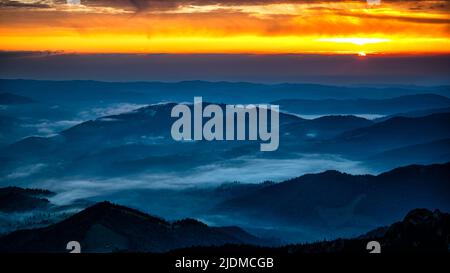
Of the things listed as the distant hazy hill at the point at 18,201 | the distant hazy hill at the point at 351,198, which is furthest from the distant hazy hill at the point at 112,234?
the distant hazy hill at the point at 351,198

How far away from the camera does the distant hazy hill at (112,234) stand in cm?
9688

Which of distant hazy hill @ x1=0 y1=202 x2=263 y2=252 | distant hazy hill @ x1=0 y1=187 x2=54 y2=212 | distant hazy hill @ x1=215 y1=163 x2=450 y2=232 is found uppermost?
distant hazy hill @ x1=0 y1=202 x2=263 y2=252

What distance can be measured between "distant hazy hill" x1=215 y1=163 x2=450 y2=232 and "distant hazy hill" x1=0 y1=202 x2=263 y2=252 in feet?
236

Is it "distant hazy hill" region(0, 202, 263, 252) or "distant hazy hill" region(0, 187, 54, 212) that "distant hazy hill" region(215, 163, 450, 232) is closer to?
"distant hazy hill" region(0, 202, 263, 252)

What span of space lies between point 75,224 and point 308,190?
350 ft

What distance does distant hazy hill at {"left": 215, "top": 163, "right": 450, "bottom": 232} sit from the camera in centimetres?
17038

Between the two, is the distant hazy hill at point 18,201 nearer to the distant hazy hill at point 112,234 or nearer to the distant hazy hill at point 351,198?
the distant hazy hill at point 112,234

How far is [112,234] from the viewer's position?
3868 inches

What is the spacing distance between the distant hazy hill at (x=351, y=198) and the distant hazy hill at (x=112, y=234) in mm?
72042

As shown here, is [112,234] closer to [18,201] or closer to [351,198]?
[18,201]

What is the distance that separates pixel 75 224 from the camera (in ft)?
350

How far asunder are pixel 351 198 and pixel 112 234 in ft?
356

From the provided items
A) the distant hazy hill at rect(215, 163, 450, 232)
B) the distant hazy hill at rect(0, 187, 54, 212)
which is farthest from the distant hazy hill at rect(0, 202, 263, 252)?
the distant hazy hill at rect(215, 163, 450, 232)
